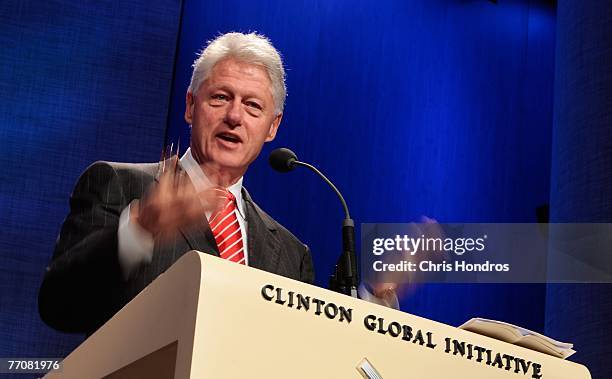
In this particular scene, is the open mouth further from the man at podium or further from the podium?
the podium

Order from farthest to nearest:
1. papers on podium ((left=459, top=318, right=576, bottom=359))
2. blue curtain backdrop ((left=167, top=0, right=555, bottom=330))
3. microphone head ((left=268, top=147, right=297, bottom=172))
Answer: blue curtain backdrop ((left=167, top=0, right=555, bottom=330))
microphone head ((left=268, top=147, right=297, bottom=172))
papers on podium ((left=459, top=318, right=576, bottom=359))

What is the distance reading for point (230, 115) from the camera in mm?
2422

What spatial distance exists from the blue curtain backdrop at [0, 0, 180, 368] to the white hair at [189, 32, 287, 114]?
3.51 feet

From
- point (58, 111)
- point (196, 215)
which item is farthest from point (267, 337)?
point (58, 111)

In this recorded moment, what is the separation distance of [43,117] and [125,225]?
84.7 inches

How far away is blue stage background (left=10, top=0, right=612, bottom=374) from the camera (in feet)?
11.2

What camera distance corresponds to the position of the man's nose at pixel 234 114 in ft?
7.91

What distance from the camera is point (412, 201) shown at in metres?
3.68

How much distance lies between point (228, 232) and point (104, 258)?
0.64 m

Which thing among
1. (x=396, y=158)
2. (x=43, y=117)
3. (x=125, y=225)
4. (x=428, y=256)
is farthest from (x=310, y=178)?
(x=125, y=225)

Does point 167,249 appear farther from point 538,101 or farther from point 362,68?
point 538,101

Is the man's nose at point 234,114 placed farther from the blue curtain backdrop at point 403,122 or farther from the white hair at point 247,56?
the blue curtain backdrop at point 403,122

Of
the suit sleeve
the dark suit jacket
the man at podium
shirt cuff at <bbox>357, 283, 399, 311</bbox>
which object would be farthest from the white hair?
shirt cuff at <bbox>357, 283, 399, 311</bbox>

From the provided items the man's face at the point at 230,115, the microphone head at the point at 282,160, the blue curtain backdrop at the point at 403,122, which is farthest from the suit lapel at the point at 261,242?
the blue curtain backdrop at the point at 403,122
